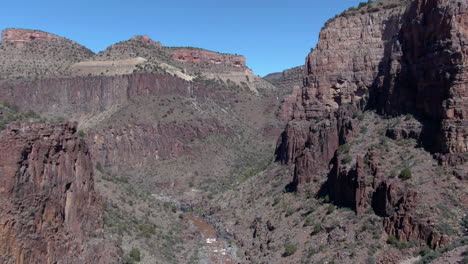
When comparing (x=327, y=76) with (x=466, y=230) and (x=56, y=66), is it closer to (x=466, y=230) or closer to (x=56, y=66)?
(x=466, y=230)

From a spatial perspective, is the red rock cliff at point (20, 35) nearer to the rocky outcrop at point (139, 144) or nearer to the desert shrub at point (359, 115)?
the rocky outcrop at point (139, 144)

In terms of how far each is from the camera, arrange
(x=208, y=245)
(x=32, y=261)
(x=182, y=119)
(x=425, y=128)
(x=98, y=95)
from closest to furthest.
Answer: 1. (x=32, y=261)
2. (x=425, y=128)
3. (x=208, y=245)
4. (x=182, y=119)
5. (x=98, y=95)

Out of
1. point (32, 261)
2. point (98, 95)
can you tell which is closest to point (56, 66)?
point (98, 95)

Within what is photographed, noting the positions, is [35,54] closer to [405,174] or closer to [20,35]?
[20,35]

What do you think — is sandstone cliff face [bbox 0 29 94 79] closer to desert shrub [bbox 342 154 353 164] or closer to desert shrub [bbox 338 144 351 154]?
desert shrub [bbox 338 144 351 154]

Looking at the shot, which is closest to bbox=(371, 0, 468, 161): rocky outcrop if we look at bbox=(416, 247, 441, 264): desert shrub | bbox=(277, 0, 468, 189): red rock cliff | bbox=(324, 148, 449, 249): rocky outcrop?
bbox=(277, 0, 468, 189): red rock cliff

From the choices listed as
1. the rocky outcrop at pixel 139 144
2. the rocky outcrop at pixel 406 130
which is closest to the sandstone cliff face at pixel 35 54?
→ the rocky outcrop at pixel 139 144
